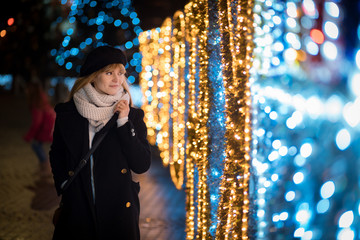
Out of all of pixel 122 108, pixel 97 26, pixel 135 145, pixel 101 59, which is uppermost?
pixel 97 26

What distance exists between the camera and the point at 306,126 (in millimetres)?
5027

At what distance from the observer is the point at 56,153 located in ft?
10.0

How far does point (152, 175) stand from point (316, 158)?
16.3 feet

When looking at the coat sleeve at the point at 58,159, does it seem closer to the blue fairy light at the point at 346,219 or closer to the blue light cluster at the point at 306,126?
the blue light cluster at the point at 306,126

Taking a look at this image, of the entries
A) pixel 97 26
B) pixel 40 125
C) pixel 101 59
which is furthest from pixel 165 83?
pixel 97 26

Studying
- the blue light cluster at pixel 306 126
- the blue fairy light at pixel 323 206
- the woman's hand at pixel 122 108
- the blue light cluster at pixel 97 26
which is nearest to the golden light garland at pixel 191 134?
the blue light cluster at pixel 306 126

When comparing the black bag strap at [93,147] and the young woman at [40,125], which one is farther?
the young woman at [40,125]

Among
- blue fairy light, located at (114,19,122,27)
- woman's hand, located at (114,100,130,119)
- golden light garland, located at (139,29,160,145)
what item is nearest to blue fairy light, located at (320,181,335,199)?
woman's hand, located at (114,100,130,119)

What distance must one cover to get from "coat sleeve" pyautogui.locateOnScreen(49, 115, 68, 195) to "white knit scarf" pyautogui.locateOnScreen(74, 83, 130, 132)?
216 millimetres

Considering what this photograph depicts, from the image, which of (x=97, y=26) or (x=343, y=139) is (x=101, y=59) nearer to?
(x=343, y=139)

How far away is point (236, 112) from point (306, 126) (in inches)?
87.3

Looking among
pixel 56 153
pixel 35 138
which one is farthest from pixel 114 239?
pixel 35 138

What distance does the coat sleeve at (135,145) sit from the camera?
2.87 metres

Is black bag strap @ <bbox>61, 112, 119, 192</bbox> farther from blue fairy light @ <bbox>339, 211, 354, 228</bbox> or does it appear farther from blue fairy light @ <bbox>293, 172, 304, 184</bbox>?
blue fairy light @ <bbox>293, 172, 304, 184</bbox>
